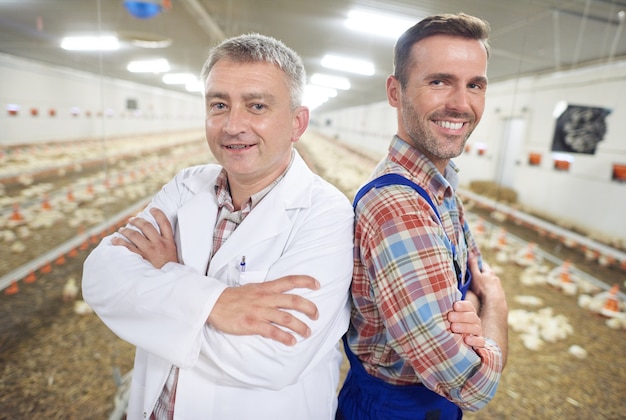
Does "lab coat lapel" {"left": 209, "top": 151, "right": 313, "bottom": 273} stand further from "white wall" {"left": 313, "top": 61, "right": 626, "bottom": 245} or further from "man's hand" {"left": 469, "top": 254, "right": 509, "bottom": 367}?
"white wall" {"left": 313, "top": 61, "right": 626, "bottom": 245}

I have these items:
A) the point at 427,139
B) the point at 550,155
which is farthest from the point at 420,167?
the point at 550,155

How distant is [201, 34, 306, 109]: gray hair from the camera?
108cm

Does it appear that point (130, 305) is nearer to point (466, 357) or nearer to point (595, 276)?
point (466, 357)

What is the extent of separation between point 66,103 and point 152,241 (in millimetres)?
8699

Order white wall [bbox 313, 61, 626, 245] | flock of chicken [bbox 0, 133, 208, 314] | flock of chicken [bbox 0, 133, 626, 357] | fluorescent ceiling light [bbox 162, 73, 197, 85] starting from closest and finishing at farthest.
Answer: flock of chicken [bbox 0, 133, 626, 357] → flock of chicken [bbox 0, 133, 208, 314] → white wall [bbox 313, 61, 626, 245] → fluorescent ceiling light [bbox 162, 73, 197, 85]

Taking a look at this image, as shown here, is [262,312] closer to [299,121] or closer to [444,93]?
[299,121]

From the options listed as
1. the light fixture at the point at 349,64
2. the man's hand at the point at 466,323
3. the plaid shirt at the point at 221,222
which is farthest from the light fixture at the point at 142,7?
the man's hand at the point at 466,323

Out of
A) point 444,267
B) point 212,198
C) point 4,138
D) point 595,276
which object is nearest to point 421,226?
point 444,267

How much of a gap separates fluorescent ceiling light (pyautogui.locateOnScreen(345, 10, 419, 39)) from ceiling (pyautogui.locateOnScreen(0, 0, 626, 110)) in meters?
0.04

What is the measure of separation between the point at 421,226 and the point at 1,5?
4509 mm

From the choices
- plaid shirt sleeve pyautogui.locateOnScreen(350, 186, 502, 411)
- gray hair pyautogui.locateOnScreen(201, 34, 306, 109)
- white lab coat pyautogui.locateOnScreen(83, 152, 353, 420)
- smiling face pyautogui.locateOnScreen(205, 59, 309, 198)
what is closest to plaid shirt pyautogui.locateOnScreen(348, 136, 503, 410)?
plaid shirt sleeve pyautogui.locateOnScreen(350, 186, 502, 411)

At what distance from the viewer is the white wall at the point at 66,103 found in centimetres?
594

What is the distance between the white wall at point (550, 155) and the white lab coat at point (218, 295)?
2.61 m

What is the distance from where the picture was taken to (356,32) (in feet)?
7.79
